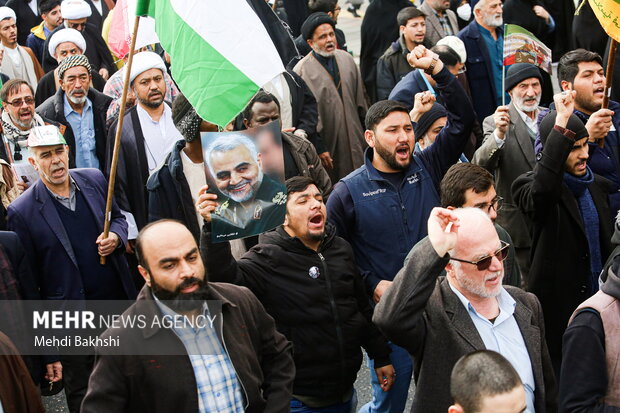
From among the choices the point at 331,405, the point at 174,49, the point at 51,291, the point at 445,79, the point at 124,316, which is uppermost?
the point at 174,49

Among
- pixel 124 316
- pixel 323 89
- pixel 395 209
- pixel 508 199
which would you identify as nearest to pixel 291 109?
pixel 323 89

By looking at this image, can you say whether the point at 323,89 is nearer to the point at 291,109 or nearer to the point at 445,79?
the point at 291,109

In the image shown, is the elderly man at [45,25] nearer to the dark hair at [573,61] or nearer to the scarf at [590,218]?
the dark hair at [573,61]

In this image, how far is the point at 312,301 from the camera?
502 cm

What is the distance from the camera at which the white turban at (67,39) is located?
980 centimetres

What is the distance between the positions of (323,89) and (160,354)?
18.3 feet

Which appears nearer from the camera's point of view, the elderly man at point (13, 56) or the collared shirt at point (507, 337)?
the collared shirt at point (507, 337)

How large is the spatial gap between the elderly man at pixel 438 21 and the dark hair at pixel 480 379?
23.8ft

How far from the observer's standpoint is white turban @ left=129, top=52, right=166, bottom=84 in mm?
7570

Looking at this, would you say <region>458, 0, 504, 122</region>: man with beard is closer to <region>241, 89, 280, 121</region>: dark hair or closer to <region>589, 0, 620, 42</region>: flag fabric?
<region>241, 89, 280, 121</region>: dark hair

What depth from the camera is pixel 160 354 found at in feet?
12.5

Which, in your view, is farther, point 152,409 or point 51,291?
point 51,291

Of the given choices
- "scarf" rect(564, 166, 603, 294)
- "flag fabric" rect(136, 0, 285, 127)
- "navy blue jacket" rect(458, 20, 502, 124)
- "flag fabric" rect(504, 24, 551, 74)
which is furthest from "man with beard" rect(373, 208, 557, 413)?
"navy blue jacket" rect(458, 20, 502, 124)

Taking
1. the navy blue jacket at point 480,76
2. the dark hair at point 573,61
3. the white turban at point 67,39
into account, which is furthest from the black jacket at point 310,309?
the white turban at point 67,39
